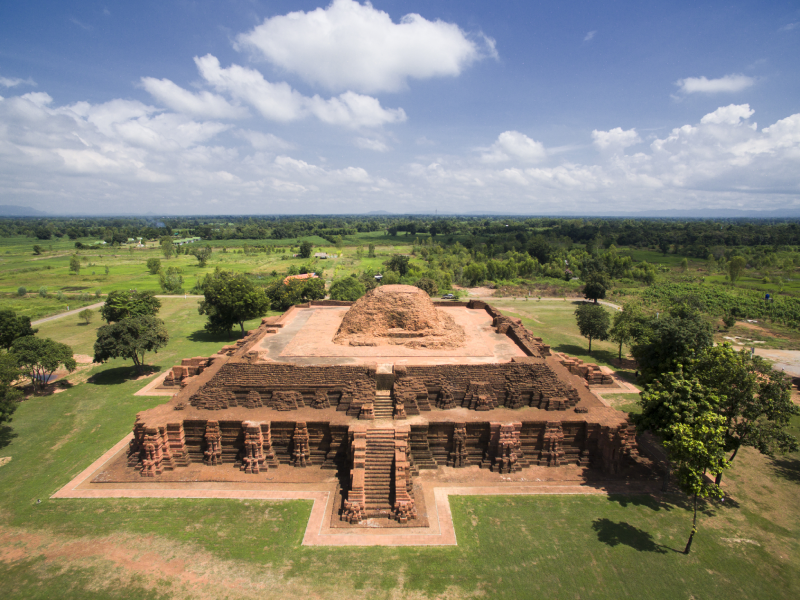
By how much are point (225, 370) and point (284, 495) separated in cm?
743

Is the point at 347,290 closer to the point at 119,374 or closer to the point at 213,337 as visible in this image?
the point at 213,337

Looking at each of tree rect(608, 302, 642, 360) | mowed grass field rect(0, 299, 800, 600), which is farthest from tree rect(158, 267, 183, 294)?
tree rect(608, 302, 642, 360)

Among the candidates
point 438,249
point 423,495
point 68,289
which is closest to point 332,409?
point 423,495

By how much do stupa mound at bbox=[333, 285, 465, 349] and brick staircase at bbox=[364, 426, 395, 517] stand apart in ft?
24.6

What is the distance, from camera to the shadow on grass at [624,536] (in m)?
14.6

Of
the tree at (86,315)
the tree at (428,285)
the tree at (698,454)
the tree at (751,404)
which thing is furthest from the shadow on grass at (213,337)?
the tree at (751,404)

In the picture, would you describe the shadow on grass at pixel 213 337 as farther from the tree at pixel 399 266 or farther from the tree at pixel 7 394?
the tree at pixel 399 266

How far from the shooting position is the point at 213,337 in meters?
40.1

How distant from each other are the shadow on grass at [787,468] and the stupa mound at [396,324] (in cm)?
1731

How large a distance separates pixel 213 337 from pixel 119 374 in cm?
1038

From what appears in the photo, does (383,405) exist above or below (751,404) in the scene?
below

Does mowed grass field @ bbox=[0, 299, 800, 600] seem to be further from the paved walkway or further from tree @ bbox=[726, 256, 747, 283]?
tree @ bbox=[726, 256, 747, 283]

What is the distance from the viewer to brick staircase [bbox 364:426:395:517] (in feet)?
53.1

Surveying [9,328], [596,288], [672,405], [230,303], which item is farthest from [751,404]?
[9,328]
